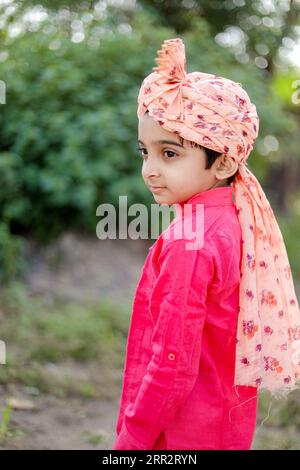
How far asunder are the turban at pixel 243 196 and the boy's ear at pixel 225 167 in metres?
0.02

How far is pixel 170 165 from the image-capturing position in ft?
5.85

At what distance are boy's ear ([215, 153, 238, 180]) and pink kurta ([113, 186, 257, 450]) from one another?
44 mm

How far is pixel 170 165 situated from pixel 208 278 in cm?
34

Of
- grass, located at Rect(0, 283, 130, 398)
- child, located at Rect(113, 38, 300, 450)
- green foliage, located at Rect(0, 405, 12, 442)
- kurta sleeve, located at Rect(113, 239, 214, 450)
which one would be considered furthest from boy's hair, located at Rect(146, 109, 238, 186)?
grass, located at Rect(0, 283, 130, 398)

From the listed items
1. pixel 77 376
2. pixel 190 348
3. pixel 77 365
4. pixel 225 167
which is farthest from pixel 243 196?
pixel 77 365

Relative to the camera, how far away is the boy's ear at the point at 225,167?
1832mm

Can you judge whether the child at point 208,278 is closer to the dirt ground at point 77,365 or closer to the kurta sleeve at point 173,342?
the kurta sleeve at point 173,342

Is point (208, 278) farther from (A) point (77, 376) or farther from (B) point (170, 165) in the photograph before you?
(A) point (77, 376)

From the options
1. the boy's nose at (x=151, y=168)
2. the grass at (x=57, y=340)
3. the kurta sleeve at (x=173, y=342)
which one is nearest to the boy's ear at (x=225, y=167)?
the boy's nose at (x=151, y=168)

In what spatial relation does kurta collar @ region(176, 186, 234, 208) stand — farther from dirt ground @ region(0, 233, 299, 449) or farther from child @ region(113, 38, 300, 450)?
dirt ground @ region(0, 233, 299, 449)

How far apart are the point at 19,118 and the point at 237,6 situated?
3130 millimetres

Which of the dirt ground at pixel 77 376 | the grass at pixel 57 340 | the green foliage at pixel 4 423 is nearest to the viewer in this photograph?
the green foliage at pixel 4 423

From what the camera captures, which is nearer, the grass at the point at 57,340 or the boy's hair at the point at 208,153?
the boy's hair at the point at 208,153

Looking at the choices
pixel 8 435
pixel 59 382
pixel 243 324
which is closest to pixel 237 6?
pixel 59 382
